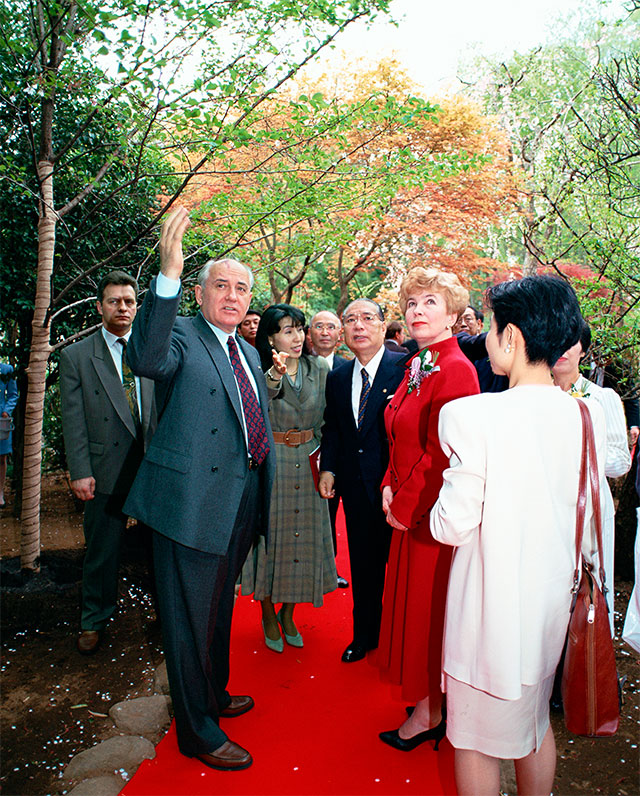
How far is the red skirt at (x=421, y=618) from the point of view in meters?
2.29

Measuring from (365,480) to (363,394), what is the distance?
0.49 meters

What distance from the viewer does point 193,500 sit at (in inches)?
84.5

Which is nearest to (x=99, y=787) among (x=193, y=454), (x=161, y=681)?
(x=161, y=681)

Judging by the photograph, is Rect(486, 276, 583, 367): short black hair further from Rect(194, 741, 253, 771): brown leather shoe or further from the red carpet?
Rect(194, 741, 253, 771): brown leather shoe

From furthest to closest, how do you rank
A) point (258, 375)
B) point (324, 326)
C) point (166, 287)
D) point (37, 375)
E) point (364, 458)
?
point (324, 326)
point (37, 375)
point (364, 458)
point (258, 375)
point (166, 287)

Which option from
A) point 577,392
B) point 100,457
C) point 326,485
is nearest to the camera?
point 577,392

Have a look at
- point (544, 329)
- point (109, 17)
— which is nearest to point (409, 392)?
point (544, 329)

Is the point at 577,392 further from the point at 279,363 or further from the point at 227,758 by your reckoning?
the point at 227,758

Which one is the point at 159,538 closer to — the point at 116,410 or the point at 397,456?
the point at 397,456

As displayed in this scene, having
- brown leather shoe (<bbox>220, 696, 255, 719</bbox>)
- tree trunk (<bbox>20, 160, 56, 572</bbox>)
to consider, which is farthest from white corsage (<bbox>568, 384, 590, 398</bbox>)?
tree trunk (<bbox>20, 160, 56, 572</bbox>)

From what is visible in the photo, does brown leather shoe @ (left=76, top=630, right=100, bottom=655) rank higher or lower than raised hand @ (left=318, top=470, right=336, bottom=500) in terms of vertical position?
lower

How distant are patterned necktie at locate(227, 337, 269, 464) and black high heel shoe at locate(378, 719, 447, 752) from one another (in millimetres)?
1357

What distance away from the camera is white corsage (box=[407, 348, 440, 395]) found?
2.43 meters

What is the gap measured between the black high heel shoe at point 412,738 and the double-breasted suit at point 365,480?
2.38 ft
